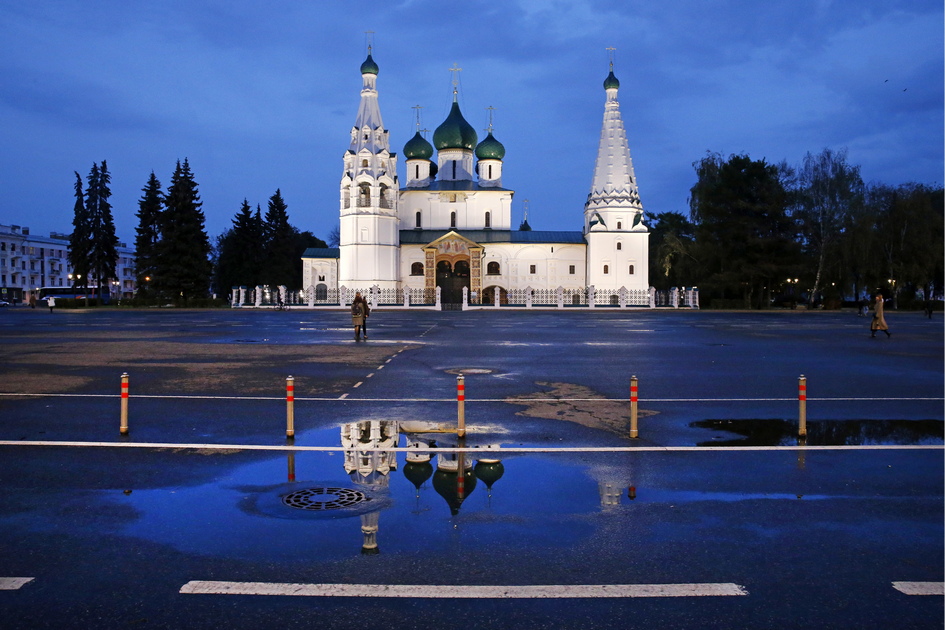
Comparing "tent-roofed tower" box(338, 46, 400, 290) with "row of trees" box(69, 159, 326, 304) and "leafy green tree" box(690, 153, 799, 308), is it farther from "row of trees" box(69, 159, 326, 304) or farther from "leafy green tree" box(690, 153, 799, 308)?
"leafy green tree" box(690, 153, 799, 308)

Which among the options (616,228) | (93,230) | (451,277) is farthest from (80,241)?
(616,228)

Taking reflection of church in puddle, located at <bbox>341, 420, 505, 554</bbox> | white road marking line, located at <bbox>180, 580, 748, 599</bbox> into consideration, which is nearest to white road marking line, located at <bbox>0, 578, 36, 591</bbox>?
white road marking line, located at <bbox>180, 580, 748, 599</bbox>

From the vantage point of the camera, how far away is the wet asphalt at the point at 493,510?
15.9 feet

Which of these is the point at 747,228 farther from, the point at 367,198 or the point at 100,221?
the point at 100,221

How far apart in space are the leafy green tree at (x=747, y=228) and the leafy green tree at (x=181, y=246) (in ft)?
153

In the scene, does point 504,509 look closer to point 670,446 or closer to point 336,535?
point 336,535

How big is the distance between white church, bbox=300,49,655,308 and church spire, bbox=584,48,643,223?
0.10m

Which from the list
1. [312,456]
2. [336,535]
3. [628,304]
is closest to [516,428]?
[312,456]

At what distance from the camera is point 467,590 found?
507 centimetres

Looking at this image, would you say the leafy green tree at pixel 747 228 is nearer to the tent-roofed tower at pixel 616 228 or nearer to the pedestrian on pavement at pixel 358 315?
the tent-roofed tower at pixel 616 228

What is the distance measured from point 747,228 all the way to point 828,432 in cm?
5893

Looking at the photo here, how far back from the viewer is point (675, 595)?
500 centimetres

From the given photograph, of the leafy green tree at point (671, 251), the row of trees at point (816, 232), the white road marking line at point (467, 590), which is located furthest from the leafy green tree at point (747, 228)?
the white road marking line at point (467, 590)

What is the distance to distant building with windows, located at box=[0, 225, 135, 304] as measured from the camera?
346 feet
